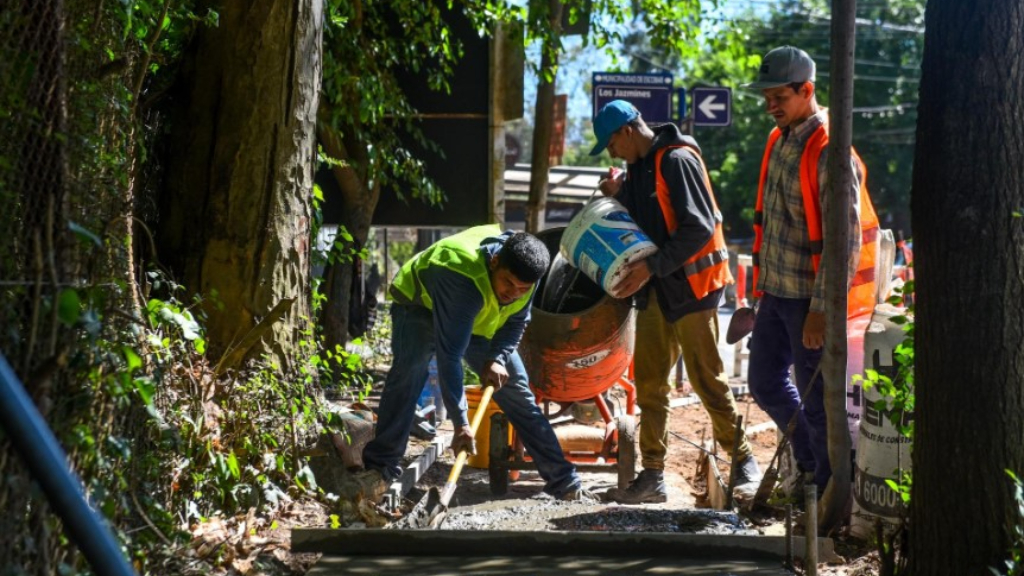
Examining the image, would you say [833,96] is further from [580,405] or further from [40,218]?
[580,405]

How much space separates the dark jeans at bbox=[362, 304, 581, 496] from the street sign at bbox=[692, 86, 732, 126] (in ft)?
16.7

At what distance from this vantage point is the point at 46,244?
3.57 metres

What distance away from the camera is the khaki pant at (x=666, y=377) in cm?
694

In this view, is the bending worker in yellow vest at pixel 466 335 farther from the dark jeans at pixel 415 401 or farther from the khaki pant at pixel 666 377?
the khaki pant at pixel 666 377

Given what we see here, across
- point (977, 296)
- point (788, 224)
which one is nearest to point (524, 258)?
point (788, 224)

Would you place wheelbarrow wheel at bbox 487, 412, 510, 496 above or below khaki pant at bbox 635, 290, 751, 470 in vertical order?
below

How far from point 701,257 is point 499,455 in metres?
1.73

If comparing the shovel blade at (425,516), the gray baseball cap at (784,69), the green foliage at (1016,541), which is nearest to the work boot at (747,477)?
the shovel blade at (425,516)

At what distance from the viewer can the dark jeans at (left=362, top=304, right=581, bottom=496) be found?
23.5 ft

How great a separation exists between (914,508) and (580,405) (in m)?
5.84

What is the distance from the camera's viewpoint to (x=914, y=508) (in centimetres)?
438

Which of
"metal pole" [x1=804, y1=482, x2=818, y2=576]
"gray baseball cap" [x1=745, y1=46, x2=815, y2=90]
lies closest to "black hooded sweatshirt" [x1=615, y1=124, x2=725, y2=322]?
"gray baseball cap" [x1=745, y1=46, x2=815, y2=90]

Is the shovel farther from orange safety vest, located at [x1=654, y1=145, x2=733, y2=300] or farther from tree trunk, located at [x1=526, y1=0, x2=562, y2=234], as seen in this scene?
tree trunk, located at [x1=526, y1=0, x2=562, y2=234]

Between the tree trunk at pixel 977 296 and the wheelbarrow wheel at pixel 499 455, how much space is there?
3605 mm
